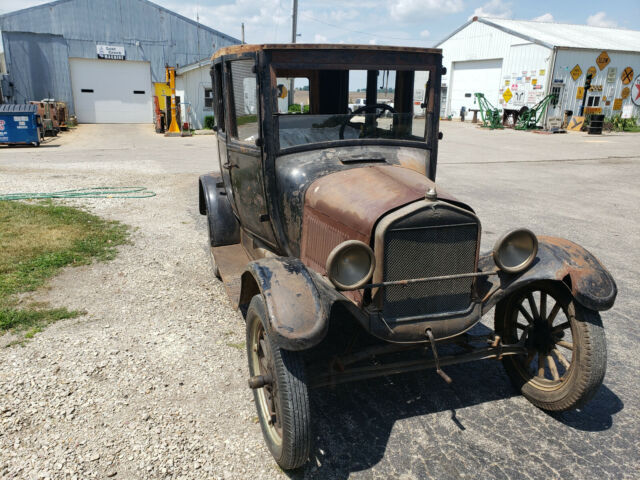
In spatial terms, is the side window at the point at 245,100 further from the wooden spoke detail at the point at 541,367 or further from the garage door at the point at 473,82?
the garage door at the point at 473,82

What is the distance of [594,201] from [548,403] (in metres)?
7.23

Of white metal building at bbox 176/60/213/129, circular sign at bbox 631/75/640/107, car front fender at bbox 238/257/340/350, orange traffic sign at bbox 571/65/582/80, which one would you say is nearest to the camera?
car front fender at bbox 238/257/340/350

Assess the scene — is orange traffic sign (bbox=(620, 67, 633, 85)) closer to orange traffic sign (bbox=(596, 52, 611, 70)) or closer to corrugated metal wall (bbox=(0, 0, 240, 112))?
orange traffic sign (bbox=(596, 52, 611, 70))

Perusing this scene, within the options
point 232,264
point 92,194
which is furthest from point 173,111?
point 232,264

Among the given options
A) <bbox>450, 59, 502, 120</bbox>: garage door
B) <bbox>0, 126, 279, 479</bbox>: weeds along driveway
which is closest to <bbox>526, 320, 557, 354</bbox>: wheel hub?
<bbox>0, 126, 279, 479</bbox>: weeds along driveway

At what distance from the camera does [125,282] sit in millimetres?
4766

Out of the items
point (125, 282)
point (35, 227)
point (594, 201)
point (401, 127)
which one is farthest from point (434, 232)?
point (594, 201)

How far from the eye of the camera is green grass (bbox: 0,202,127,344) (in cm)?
398

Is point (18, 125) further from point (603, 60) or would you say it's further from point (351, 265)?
point (603, 60)

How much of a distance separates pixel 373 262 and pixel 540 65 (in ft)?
85.4

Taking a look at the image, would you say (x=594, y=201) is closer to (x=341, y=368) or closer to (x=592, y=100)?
(x=341, y=368)

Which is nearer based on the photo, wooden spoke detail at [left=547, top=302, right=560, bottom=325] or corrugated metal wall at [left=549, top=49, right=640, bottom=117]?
wooden spoke detail at [left=547, top=302, right=560, bottom=325]

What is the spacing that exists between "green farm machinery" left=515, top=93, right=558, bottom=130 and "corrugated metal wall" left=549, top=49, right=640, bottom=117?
0.66 meters

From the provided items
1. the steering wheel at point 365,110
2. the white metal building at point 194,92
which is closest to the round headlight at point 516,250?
the steering wheel at point 365,110
